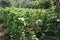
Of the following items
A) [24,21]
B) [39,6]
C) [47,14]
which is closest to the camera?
[24,21]

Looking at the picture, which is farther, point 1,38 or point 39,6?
point 39,6

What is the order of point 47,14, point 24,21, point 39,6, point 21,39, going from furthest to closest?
point 39,6
point 47,14
point 24,21
point 21,39

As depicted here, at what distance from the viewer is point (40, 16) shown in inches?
284

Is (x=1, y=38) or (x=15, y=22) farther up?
(x=15, y=22)

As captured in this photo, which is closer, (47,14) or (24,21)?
(24,21)

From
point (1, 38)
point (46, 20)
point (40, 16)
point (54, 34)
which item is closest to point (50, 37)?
point (54, 34)

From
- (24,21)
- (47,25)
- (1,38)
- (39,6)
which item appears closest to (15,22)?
(24,21)

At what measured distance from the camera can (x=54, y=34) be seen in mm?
6488

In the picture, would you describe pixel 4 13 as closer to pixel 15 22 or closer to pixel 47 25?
pixel 15 22

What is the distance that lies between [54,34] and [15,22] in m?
1.42

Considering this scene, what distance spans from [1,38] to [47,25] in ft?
5.48

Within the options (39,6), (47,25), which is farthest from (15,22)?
(39,6)

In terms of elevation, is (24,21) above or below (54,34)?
above

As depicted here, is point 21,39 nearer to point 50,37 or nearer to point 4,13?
point 50,37
